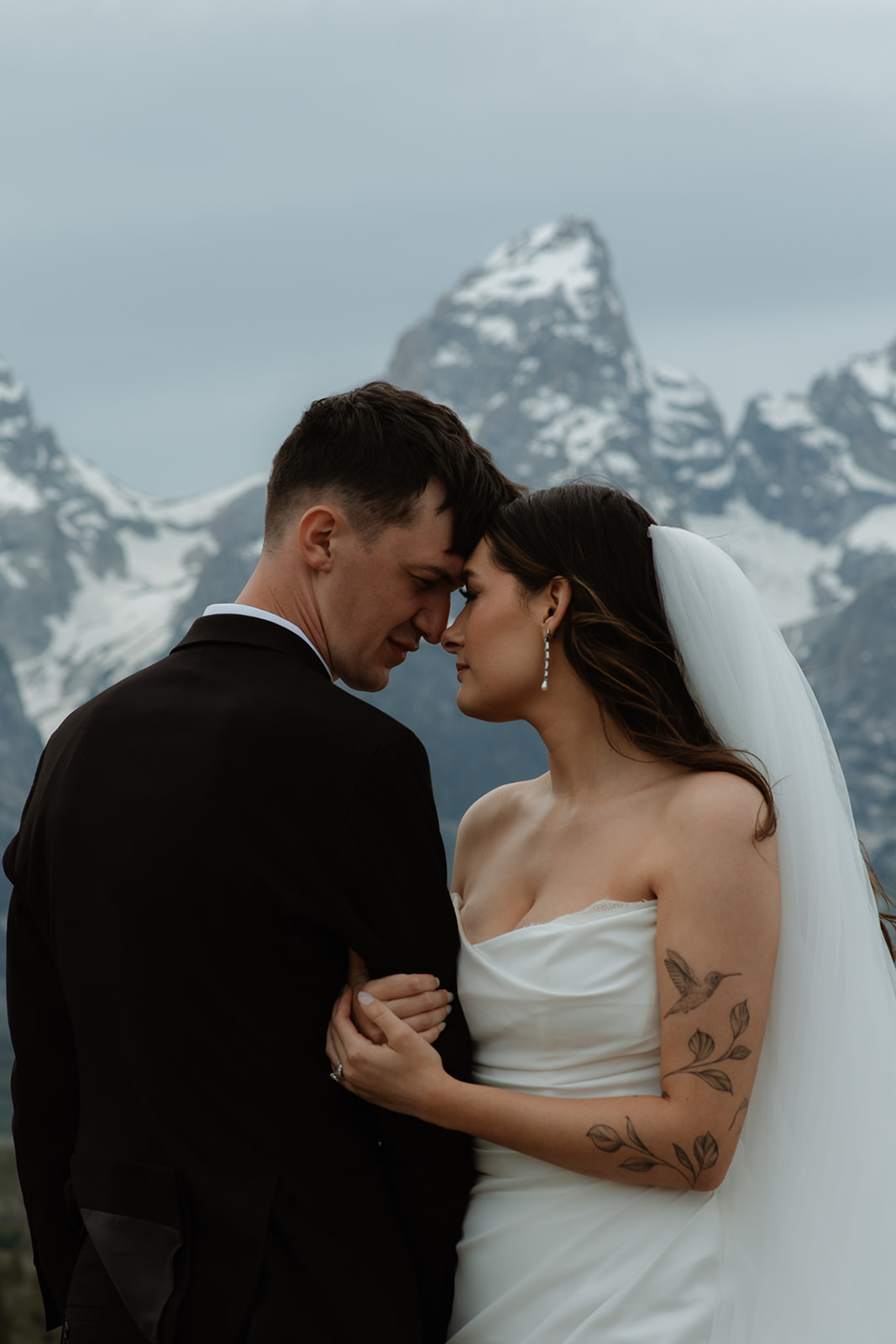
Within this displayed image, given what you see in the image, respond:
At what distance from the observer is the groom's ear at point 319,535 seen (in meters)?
4.04

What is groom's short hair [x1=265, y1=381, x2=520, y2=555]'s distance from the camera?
4043 millimetres

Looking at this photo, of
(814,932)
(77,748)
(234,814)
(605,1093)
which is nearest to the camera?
(234,814)

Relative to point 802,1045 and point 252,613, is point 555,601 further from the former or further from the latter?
point 802,1045

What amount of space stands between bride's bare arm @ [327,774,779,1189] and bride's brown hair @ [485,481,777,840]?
0.60 m

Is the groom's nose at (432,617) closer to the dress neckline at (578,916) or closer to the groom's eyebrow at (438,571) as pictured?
the groom's eyebrow at (438,571)

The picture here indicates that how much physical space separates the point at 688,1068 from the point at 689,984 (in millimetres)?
240

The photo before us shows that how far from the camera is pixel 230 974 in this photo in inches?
133

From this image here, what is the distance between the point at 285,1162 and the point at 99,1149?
512mm

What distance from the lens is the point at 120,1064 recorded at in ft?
11.4

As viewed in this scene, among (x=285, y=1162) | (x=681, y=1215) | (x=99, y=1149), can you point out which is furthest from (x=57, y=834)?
(x=681, y=1215)

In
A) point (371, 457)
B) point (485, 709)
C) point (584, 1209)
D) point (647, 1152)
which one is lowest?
point (584, 1209)

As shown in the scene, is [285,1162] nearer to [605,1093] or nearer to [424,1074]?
[424,1074]

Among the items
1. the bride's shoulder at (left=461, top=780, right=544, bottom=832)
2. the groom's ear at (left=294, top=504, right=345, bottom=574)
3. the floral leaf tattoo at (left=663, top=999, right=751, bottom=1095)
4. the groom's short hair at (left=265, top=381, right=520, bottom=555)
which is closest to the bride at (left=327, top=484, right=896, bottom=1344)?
the floral leaf tattoo at (left=663, top=999, right=751, bottom=1095)

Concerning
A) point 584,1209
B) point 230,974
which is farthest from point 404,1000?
point 584,1209
